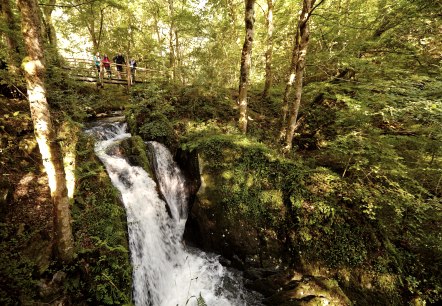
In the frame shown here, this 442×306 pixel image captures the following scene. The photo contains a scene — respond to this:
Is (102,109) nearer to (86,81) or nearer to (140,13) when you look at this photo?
(86,81)

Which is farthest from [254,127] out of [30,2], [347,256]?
[30,2]

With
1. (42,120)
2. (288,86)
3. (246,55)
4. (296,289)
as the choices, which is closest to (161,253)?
(296,289)

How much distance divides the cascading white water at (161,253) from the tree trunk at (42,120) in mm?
2213

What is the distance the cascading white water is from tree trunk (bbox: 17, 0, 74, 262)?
7.26 feet

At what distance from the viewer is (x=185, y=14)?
42.1 ft

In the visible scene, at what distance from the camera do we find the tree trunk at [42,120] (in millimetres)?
3332

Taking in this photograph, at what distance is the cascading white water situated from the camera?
229 inches

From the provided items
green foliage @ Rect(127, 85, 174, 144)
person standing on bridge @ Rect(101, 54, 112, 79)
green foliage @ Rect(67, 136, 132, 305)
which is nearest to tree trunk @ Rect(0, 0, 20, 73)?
green foliage @ Rect(67, 136, 132, 305)

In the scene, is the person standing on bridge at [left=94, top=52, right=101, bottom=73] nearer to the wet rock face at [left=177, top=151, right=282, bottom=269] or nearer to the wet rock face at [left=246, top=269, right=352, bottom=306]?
the wet rock face at [left=177, top=151, right=282, bottom=269]

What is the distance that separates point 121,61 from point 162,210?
12.7 m

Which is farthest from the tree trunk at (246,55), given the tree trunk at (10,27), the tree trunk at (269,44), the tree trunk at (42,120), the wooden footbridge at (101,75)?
the tree trunk at (10,27)

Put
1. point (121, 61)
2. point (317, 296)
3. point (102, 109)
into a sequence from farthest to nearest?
point (121, 61) < point (102, 109) < point (317, 296)

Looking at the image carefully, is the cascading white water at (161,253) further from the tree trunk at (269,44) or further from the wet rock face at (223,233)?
the tree trunk at (269,44)

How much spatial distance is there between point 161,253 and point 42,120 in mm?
4906
